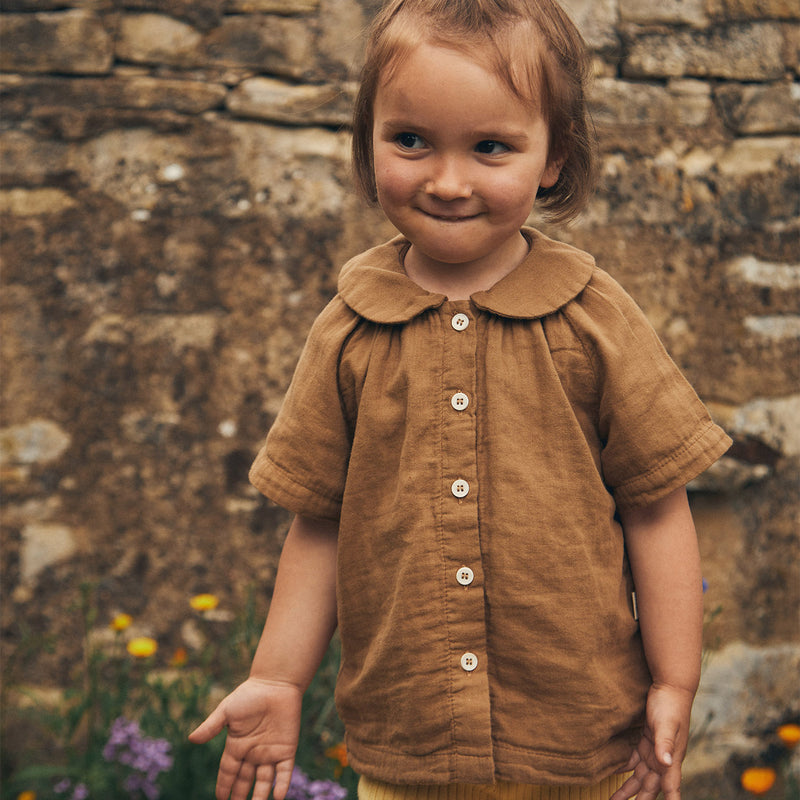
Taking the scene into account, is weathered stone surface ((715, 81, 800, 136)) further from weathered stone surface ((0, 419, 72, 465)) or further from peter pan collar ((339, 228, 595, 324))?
weathered stone surface ((0, 419, 72, 465))

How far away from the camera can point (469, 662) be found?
114cm

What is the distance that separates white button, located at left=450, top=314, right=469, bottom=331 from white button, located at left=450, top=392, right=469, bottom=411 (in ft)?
0.29

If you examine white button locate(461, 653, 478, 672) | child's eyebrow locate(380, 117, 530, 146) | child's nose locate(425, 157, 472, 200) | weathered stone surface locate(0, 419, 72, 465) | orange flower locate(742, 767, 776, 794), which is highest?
child's eyebrow locate(380, 117, 530, 146)

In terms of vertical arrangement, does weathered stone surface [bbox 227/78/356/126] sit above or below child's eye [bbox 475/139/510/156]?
below

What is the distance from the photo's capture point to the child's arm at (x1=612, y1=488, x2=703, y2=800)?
1186 millimetres

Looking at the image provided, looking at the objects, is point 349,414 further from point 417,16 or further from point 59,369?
point 59,369

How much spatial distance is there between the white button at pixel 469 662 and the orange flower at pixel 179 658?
1.29 m

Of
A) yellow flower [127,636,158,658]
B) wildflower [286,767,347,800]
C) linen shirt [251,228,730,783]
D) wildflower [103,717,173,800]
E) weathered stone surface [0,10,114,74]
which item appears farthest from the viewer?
weathered stone surface [0,10,114,74]

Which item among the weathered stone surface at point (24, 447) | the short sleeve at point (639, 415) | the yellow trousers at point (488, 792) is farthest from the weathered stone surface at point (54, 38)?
the yellow trousers at point (488, 792)

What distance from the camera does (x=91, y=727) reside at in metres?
2.04

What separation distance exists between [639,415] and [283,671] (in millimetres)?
613

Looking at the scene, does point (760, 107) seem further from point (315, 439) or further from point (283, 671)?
point (283, 671)

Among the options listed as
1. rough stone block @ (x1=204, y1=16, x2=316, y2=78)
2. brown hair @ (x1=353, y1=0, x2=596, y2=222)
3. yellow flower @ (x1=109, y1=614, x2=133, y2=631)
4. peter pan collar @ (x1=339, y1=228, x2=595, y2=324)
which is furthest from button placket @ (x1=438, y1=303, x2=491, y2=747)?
rough stone block @ (x1=204, y1=16, x2=316, y2=78)

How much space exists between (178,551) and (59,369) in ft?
1.78
